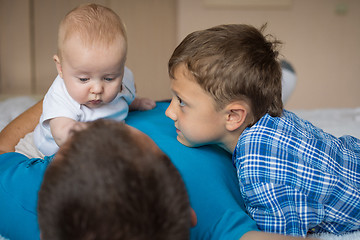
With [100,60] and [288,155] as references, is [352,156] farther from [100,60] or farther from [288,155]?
[100,60]

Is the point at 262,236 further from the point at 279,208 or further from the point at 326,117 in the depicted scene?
the point at 326,117

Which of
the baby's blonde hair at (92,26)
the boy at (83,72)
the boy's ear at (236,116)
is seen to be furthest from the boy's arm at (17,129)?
the boy's ear at (236,116)

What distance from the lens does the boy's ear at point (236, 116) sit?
46.6 inches

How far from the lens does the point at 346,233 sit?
112 cm

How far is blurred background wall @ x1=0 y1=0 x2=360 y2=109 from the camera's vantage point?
4410 mm

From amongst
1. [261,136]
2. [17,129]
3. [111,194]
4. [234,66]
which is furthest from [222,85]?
[17,129]

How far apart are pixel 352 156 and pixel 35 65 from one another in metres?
4.08

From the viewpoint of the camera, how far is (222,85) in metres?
1.15

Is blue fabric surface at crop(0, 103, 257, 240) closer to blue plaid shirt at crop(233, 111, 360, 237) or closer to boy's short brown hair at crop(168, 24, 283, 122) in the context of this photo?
blue plaid shirt at crop(233, 111, 360, 237)

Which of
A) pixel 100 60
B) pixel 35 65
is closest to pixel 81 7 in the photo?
pixel 100 60

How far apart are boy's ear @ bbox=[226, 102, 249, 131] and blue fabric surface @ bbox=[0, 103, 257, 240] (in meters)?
0.13

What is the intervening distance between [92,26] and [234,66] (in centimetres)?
45

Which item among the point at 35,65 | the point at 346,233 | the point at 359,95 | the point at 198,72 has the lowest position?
the point at 359,95

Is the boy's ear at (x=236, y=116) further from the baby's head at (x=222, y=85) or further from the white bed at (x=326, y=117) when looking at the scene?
the white bed at (x=326, y=117)
